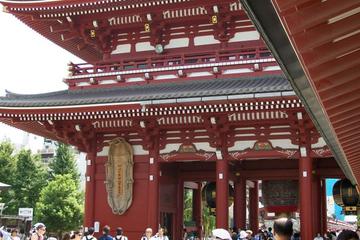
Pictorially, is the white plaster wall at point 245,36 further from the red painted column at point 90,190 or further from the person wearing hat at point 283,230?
the person wearing hat at point 283,230

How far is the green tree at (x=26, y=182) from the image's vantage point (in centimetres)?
4697

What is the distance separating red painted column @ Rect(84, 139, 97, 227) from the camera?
19.5 m

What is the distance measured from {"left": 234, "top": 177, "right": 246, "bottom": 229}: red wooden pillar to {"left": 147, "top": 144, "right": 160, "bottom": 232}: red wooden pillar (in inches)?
180

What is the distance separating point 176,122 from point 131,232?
14.8 ft

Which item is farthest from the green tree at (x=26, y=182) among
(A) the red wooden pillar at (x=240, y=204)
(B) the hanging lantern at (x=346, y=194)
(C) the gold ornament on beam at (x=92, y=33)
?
(B) the hanging lantern at (x=346, y=194)

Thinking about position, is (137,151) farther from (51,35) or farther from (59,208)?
(59,208)

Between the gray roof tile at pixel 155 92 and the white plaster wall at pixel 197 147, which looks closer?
the gray roof tile at pixel 155 92

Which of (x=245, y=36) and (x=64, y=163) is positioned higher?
(x=245, y=36)

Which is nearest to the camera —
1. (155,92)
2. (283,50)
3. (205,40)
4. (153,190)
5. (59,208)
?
(283,50)

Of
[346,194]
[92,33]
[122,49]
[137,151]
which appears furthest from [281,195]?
[92,33]

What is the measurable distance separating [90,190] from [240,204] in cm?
658

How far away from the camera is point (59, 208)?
4566cm

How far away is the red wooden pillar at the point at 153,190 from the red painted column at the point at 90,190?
93.5 inches

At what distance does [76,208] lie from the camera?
4644 centimetres
